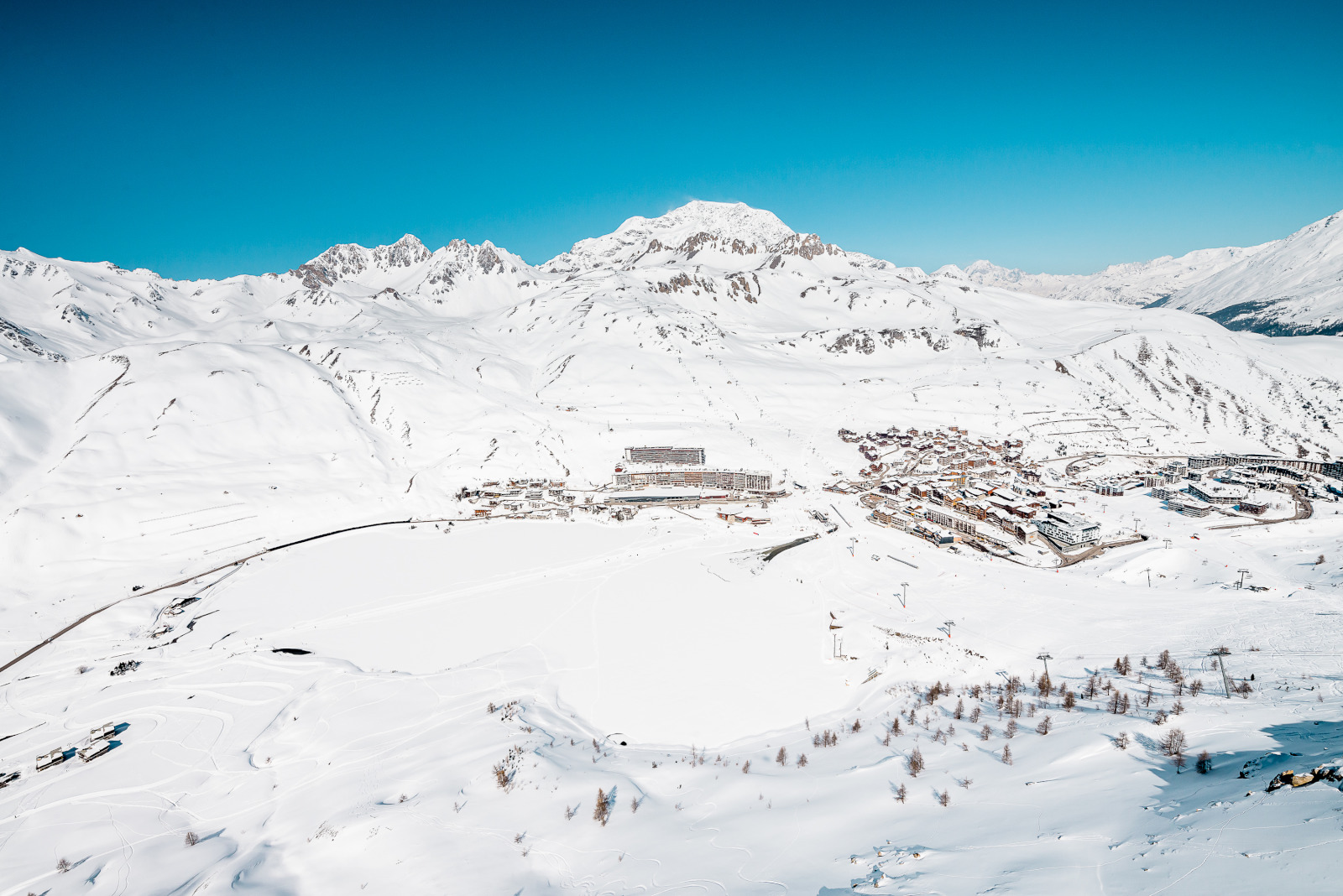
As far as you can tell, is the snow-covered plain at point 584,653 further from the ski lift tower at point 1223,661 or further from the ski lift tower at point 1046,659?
the ski lift tower at point 1046,659

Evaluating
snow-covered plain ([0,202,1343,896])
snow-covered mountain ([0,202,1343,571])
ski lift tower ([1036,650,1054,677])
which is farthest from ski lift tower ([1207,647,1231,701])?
snow-covered mountain ([0,202,1343,571])

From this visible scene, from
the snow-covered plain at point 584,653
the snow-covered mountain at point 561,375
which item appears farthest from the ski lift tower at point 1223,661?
the snow-covered mountain at point 561,375

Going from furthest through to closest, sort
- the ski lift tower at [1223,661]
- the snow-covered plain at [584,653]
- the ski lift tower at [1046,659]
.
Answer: the ski lift tower at [1046,659] < the ski lift tower at [1223,661] < the snow-covered plain at [584,653]

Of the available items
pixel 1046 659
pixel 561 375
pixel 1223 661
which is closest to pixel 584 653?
pixel 1046 659

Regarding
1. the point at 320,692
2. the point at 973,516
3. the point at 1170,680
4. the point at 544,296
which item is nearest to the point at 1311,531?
the point at 973,516

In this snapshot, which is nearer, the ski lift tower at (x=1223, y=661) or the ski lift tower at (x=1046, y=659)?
the ski lift tower at (x=1223, y=661)

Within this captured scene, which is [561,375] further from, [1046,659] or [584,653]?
[1046,659]

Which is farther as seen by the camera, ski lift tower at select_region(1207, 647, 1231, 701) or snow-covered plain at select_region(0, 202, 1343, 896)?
ski lift tower at select_region(1207, 647, 1231, 701)

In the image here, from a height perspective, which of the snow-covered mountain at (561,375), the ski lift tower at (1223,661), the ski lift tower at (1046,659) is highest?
the snow-covered mountain at (561,375)

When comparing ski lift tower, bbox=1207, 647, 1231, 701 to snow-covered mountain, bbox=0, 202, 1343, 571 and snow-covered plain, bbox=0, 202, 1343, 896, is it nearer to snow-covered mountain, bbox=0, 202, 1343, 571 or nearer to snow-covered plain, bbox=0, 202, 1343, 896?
snow-covered plain, bbox=0, 202, 1343, 896

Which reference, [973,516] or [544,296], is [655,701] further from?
[544,296]
